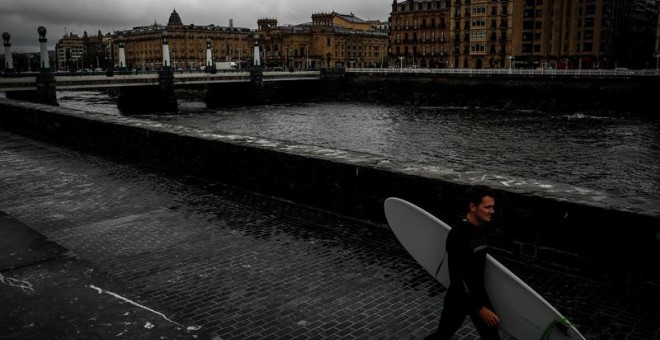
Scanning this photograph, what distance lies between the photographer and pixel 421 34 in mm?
117500

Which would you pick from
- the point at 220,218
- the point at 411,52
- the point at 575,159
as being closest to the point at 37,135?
the point at 220,218

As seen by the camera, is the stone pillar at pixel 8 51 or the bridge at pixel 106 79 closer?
the stone pillar at pixel 8 51

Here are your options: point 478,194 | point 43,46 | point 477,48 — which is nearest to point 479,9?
point 477,48

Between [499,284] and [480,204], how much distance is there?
66cm

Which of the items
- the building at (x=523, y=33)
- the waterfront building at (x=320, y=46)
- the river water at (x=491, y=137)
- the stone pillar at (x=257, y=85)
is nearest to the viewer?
the river water at (x=491, y=137)

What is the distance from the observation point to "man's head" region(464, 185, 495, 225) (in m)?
4.13

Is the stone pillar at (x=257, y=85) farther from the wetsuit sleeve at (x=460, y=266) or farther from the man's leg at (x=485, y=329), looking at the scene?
the man's leg at (x=485, y=329)

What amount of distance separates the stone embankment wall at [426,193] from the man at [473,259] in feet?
9.56

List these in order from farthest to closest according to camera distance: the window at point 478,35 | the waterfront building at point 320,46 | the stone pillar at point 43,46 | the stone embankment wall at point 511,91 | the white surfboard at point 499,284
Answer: the waterfront building at point 320,46, the window at point 478,35, the stone embankment wall at point 511,91, the stone pillar at point 43,46, the white surfboard at point 499,284

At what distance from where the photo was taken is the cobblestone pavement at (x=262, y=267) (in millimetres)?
5484

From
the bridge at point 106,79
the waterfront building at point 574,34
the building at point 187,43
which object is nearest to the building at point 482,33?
the waterfront building at point 574,34

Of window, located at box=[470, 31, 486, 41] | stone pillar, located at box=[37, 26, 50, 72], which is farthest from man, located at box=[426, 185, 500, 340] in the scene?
window, located at box=[470, 31, 486, 41]

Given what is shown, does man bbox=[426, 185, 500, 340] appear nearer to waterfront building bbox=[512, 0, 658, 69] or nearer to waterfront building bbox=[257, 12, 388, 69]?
waterfront building bbox=[512, 0, 658, 69]

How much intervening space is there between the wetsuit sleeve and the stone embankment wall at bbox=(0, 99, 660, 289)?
3025 mm
